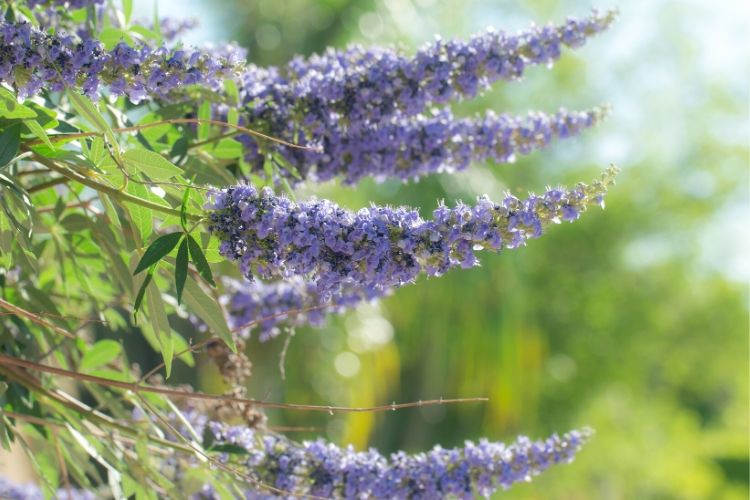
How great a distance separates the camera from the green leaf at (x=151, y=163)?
1.33m

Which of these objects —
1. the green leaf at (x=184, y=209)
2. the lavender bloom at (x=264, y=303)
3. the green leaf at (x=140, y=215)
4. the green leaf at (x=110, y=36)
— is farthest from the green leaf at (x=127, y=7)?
the green leaf at (x=184, y=209)

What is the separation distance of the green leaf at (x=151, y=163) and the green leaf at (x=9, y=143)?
5.5 inches

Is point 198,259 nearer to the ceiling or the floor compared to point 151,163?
nearer to the floor

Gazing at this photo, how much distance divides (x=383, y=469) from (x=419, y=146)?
58 cm

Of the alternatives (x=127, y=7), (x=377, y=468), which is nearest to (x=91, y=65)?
(x=127, y=7)

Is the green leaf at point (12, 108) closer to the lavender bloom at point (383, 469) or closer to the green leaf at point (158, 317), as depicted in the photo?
the green leaf at point (158, 317)

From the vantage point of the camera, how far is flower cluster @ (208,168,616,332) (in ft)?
3.99

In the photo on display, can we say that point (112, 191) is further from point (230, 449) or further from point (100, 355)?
point (100, 355)

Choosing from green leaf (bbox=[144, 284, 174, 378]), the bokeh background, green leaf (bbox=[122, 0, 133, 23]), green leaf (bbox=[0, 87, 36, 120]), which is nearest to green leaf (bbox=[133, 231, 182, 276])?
green leaf (bbox=[144, 284, 174, 378])

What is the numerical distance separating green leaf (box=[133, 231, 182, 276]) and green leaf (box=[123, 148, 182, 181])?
0.09m

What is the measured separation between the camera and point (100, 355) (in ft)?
6.54

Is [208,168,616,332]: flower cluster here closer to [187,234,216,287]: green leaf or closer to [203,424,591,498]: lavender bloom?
[187,234,216,287]: green leaf

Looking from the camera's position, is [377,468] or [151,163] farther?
[377,468]

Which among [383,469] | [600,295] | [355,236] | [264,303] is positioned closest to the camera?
[355,236]
